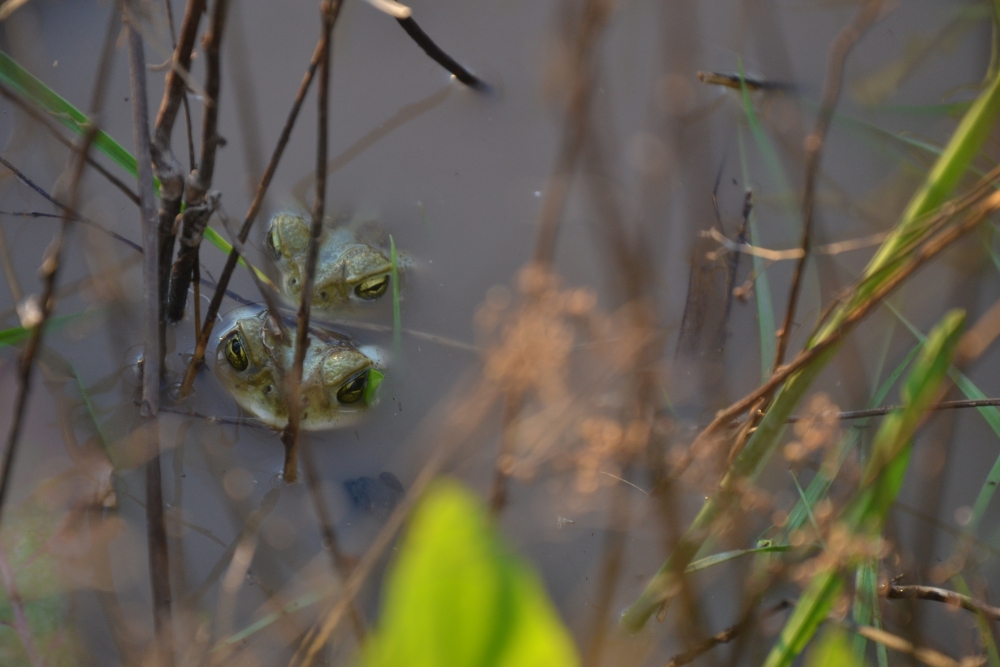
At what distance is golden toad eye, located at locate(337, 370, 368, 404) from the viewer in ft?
5.09

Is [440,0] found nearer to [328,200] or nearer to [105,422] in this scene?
[328,200]

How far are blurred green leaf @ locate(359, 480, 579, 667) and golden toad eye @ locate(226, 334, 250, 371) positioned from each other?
142cm

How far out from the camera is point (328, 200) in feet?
5.85

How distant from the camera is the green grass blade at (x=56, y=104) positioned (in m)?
1.28

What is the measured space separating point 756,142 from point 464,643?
1820mm

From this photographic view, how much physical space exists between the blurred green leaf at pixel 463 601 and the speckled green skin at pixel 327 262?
154 centimetres

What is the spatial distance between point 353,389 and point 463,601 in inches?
55.1

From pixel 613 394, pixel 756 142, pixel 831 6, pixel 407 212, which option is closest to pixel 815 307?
pixel 756 142

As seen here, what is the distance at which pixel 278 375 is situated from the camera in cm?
151

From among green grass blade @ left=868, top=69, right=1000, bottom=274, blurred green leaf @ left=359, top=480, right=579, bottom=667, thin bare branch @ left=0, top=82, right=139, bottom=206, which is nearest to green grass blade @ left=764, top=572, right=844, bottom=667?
green grass blade @ left=868, top=69, right=1000, bottom=274

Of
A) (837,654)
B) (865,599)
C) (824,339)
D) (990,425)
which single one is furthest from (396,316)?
(990,425)

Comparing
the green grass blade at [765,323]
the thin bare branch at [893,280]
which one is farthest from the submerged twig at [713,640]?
the green grass blade at [765,323]

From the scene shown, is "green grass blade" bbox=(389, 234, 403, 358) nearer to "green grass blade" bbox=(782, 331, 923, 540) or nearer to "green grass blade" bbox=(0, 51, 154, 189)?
"green grass blade" bbox=(0, 51, 154, 189)

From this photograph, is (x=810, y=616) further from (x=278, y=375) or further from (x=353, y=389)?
(x=278, y=375)
